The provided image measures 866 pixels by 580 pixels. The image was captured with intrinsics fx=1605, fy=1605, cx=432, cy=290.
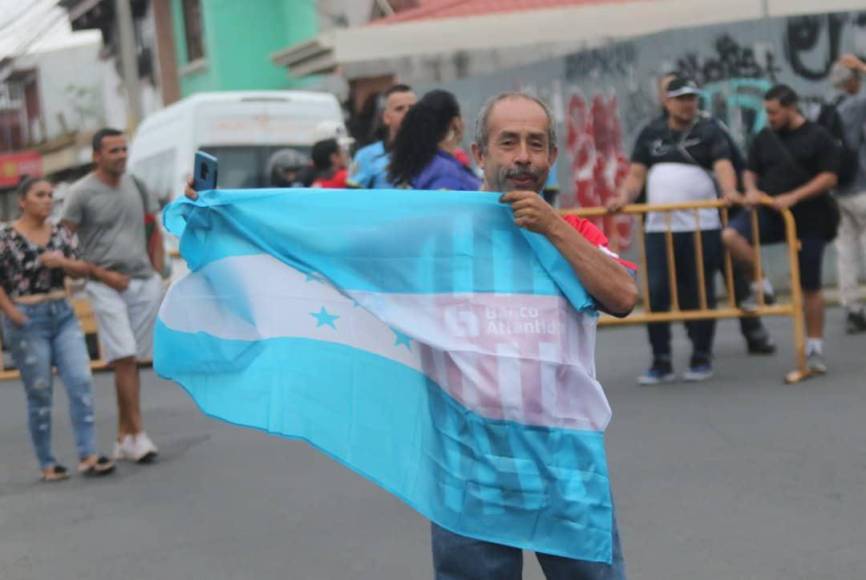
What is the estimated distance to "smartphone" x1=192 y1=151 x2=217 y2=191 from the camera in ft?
13.3

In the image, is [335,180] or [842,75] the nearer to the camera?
[335,180]

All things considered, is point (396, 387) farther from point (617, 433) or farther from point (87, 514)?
point (617, 433)

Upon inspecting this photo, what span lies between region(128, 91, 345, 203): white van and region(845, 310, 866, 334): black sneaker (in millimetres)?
6772

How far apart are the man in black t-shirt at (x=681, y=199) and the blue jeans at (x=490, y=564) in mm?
6708

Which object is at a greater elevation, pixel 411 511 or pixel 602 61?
pixel 602 61

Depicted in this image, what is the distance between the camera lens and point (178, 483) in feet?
27.4

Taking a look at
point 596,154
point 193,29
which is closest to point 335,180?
point 596,154

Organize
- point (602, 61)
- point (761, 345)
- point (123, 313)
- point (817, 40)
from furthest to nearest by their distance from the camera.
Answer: point (602, 61)
point (817, 40)
point (761, 345)
point (123, 313)

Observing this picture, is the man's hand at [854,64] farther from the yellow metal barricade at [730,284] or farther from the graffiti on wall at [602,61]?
the graffiti on wall at [602,61]

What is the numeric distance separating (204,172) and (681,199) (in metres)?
6.71

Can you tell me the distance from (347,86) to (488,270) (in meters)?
20.0

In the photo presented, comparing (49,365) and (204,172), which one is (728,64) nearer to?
(49,365)

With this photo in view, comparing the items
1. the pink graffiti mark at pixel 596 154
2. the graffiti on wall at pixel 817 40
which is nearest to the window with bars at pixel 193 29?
the pink graffiti mark at pixel 596 154

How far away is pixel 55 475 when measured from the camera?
29.0ft
